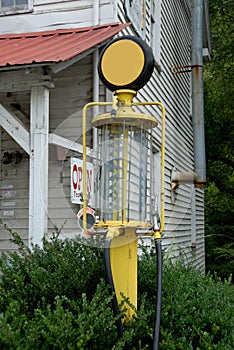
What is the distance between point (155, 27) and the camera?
360 inches

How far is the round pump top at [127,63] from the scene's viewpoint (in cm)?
362

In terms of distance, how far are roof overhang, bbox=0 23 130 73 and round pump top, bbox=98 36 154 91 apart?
1.32m

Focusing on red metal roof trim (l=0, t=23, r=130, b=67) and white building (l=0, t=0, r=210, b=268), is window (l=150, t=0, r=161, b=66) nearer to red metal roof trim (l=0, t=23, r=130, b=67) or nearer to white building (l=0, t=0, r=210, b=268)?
white building (l=0, t=0, r=210, b=268)

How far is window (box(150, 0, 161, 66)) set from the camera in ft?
29.3

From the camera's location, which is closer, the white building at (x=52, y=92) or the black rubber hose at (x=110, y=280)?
the black rubber hose at (x=110, y=280)

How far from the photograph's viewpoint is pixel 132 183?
3.52 metres

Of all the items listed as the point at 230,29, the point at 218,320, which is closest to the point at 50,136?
the point at 218,320

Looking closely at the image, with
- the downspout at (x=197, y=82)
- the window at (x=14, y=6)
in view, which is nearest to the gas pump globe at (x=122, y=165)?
the window at (x=14, y=6)

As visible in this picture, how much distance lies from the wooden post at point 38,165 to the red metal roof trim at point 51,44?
0.37 metres

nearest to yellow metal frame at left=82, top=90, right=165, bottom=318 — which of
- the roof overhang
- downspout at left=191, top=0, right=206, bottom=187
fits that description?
the roof overhang

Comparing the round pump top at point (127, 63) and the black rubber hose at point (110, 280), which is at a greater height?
the round pump top at point (127, 63)

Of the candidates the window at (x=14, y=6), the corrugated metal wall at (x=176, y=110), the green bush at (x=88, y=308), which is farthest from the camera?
the corrugated metal wall at (x=176, y=110)

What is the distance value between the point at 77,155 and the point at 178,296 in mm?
2439

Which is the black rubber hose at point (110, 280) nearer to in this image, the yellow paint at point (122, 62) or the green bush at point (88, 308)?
the green bush at point (88, 308)
